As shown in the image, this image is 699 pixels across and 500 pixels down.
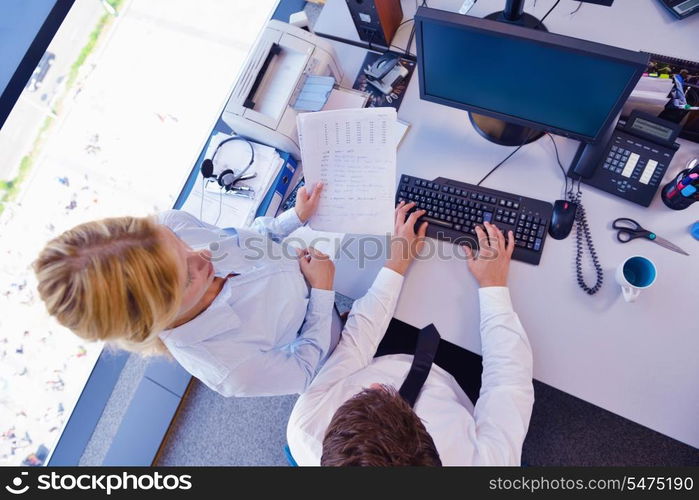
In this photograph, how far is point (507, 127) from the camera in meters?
1.00

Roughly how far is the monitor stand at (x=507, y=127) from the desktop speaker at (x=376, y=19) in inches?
9.8

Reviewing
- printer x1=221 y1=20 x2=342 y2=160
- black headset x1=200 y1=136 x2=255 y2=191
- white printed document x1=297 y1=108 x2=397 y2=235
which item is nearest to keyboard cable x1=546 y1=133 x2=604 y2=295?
white printed document x1=297 y1=108 x2=397 y2=235

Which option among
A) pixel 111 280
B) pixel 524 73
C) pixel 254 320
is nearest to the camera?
pixel 111 280

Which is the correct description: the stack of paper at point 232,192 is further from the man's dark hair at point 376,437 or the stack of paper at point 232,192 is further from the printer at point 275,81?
the man's dark hair at point 376,437

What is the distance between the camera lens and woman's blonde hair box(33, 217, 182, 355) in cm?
61

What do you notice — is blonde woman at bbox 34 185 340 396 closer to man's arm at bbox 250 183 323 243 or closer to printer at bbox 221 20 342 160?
man's arm at bbox 250 183 323 243

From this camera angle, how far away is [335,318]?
1.19m

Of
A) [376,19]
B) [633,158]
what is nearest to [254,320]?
[376,19]

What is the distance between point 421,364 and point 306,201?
0.49 meters

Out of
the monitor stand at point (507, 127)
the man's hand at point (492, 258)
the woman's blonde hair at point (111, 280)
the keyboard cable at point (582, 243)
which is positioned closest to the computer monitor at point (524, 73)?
the monitor stand at point (507, 127)

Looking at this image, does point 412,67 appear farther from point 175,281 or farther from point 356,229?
point 175,281

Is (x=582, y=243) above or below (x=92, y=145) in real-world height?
above

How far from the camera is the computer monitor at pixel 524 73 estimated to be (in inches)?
27.0

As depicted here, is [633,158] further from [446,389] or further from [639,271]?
[446,389]
